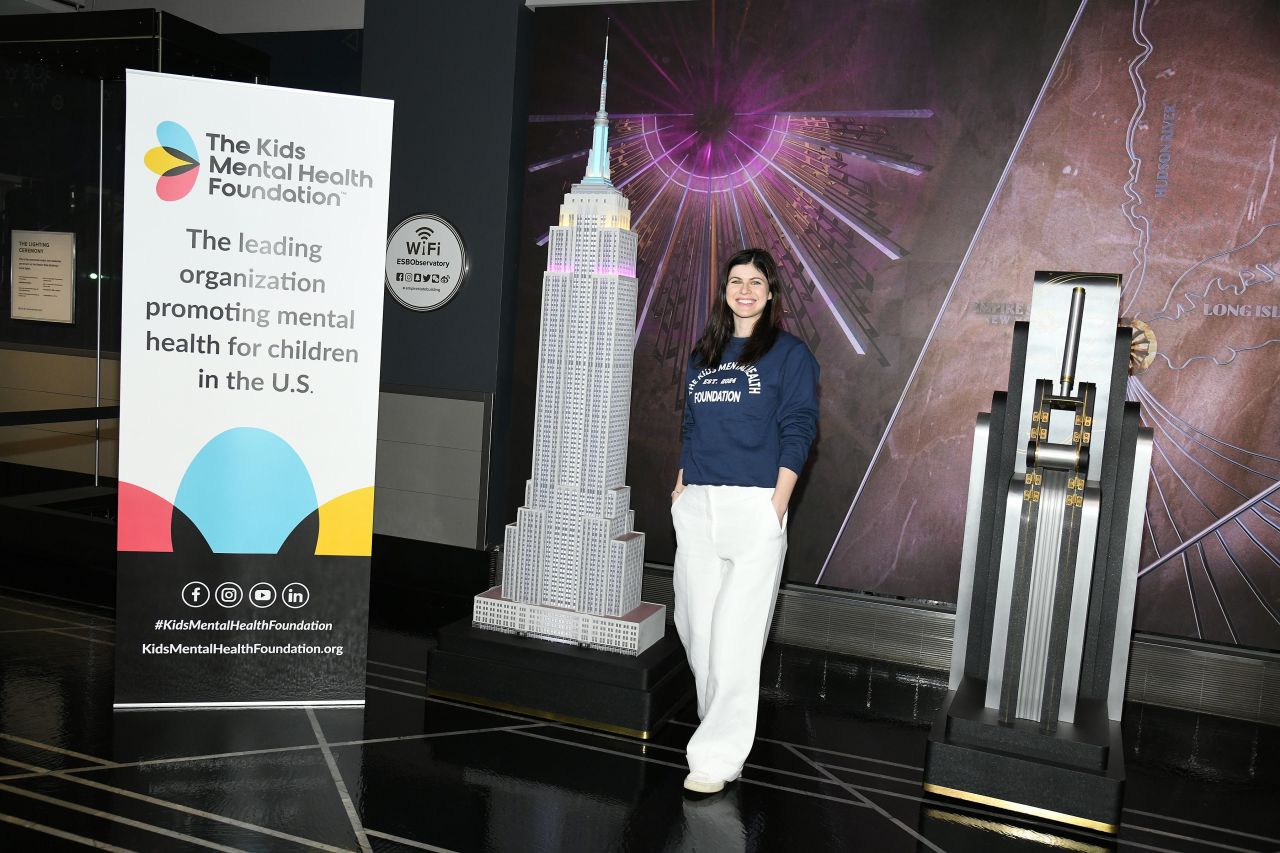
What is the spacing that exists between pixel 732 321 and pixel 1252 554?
261cm

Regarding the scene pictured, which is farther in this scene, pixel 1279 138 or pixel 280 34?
pixel 280 34

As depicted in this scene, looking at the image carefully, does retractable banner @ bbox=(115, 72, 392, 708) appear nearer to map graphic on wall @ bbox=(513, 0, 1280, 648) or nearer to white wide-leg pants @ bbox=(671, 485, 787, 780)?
white wide-leg pants @ bbox=(671, 485, 787, 780)

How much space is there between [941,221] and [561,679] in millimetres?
2646

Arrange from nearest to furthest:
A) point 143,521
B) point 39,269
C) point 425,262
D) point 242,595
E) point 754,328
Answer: point 754,328
point 143,521
point 242,595
point 39,269
point 425,262

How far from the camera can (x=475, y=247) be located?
5234 millimetres

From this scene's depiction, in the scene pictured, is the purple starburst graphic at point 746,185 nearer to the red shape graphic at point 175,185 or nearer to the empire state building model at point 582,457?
the empire state building model at point 582,457

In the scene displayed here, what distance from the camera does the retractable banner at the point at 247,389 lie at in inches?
127

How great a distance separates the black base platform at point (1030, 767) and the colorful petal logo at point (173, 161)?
2.95m

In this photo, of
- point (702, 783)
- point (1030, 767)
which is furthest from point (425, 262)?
point (1030, 767)

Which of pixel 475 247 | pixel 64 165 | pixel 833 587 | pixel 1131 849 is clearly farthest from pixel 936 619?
pixel 64 165

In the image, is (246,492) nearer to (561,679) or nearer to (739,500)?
(561,679)

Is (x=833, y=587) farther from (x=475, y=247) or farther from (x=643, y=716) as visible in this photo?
(x=475, y=247)

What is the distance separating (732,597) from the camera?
304 cm

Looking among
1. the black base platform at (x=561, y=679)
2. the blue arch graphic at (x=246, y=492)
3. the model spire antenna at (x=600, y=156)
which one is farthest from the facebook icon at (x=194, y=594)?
the model spire antenna at (x=600, y=156)
